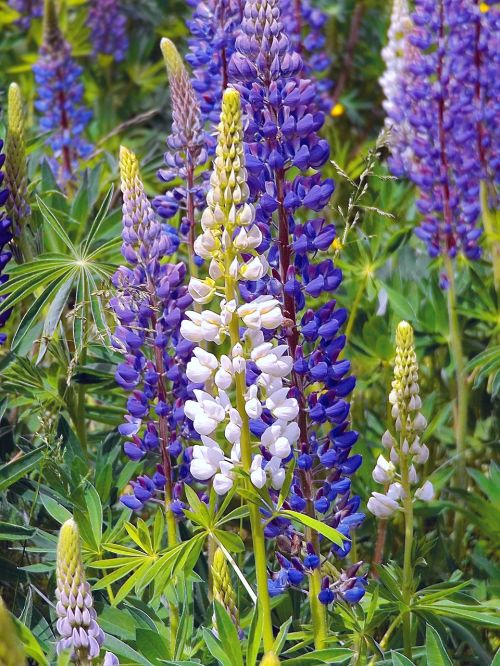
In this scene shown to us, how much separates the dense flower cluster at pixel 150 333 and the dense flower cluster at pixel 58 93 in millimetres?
1943

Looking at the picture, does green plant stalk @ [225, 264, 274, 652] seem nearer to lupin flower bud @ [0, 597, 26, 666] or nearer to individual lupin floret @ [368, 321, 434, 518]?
individual lupin floret @ [368, 321, 434, 518]

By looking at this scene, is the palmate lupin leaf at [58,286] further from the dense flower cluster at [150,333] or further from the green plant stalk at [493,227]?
the green plant stalk at [493,227]

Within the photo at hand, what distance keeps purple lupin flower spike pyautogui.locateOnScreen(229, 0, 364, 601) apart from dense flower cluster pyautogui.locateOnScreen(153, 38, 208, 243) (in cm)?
44

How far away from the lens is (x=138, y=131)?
4.95m

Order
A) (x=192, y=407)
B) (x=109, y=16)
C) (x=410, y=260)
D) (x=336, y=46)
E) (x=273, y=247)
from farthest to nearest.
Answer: (x=336, y=46)
(x=109, y=16)
(x=410, y=260)
(x=273, y=247)
(x=192, y=407)

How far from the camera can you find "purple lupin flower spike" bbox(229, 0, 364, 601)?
2.04 m

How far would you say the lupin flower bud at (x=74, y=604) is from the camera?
5.44 feet

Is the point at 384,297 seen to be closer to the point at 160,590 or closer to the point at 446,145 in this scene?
the point at 446,145

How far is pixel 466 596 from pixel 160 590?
0.74 m

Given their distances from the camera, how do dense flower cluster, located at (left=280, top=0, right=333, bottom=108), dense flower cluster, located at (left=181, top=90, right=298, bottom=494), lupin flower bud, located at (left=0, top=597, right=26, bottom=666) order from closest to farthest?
lupin flower bud, located at (left=0, top=597, right=26, bottom=666) → dense flower cluster, located at (left=181, top=90, right=298, bottom=494) → dense flower cluster, located at (left=280, top=0, right=333, bottom=108)

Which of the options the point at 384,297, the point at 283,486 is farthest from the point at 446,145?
the point at 283,486

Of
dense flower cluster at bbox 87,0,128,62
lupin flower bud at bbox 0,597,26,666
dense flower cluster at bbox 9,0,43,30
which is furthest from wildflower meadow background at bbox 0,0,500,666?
dense flower cluster at bbox 9,0,43,30

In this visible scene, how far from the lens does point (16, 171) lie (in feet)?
8.68

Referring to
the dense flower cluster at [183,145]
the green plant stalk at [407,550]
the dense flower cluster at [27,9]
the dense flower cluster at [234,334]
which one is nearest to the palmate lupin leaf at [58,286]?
the dense flower cluster at [183,145]
